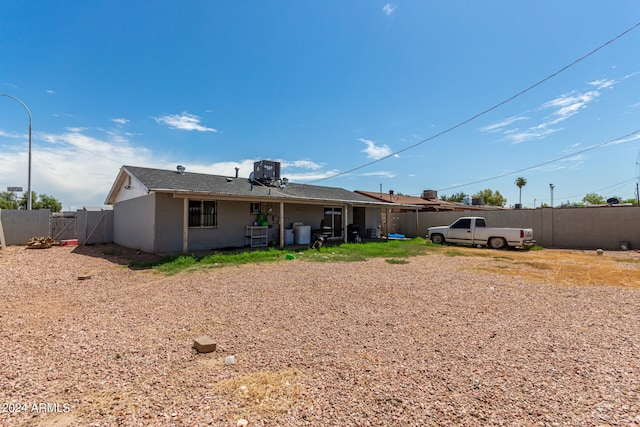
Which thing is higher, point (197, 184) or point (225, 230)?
point (197, 184)

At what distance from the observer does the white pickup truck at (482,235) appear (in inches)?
538

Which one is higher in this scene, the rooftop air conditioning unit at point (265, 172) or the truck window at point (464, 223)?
the rooftop air conditioning unit at point (265, 172)

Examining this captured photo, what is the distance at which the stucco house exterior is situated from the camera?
1137 cm

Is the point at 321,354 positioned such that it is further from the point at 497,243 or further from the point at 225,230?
the point at 497,243

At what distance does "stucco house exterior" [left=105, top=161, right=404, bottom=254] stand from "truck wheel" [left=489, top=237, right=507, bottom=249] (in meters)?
6.34

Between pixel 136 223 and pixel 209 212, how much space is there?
3456mm

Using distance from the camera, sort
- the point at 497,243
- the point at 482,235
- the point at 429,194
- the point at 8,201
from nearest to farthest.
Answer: the point at 497,243 → the point at 482,235 → the point at 429,194 → the point at 8,201

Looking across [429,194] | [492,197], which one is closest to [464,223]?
[429,194]

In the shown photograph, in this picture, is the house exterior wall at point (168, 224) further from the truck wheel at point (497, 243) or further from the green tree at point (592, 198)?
the green tree at point (592, 198)

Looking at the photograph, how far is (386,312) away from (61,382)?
156 inches

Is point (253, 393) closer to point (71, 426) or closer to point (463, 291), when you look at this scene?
point (71, 426)

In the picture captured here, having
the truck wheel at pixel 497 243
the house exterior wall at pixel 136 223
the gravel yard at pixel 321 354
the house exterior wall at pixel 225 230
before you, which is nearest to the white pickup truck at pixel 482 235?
the truck wheel at pixel 497 243

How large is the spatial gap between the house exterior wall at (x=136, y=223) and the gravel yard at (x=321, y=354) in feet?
16.5

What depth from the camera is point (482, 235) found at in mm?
14648
